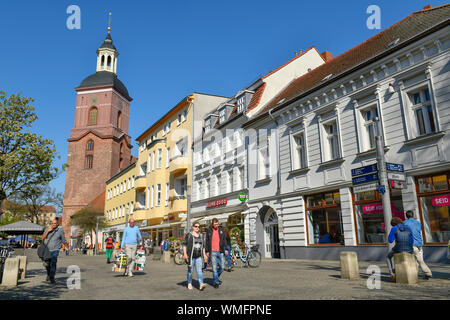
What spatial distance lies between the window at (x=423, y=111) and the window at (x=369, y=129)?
5.85 feet

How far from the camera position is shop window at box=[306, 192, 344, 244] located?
17.9 meters

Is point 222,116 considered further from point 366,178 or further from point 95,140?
point 95,140

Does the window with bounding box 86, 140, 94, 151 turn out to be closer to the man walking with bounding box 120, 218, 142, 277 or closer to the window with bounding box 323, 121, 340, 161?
the window with bounding box 323, 121, 340, 161

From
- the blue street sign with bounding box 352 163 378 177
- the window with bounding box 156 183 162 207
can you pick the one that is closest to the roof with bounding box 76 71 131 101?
the window with bounding box 156 183 162 207

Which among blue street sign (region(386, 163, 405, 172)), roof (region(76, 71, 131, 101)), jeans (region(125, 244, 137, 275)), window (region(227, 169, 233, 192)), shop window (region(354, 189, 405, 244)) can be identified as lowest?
→ jeans (region(125, 244, 137, 275))

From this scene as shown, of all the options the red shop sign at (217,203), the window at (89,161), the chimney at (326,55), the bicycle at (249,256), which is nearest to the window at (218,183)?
the red shop sign at (217,203)

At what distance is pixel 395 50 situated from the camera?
50.4ft

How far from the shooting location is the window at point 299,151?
2046 centimetres

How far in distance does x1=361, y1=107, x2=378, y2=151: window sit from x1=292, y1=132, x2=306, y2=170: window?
4040 mm

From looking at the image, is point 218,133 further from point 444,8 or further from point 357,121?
point 444,8

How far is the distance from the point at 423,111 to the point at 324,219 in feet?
23.0

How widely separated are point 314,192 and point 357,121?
4.31m

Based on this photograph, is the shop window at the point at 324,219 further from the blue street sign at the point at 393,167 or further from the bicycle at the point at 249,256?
the blue street sign at the point at 393,167
